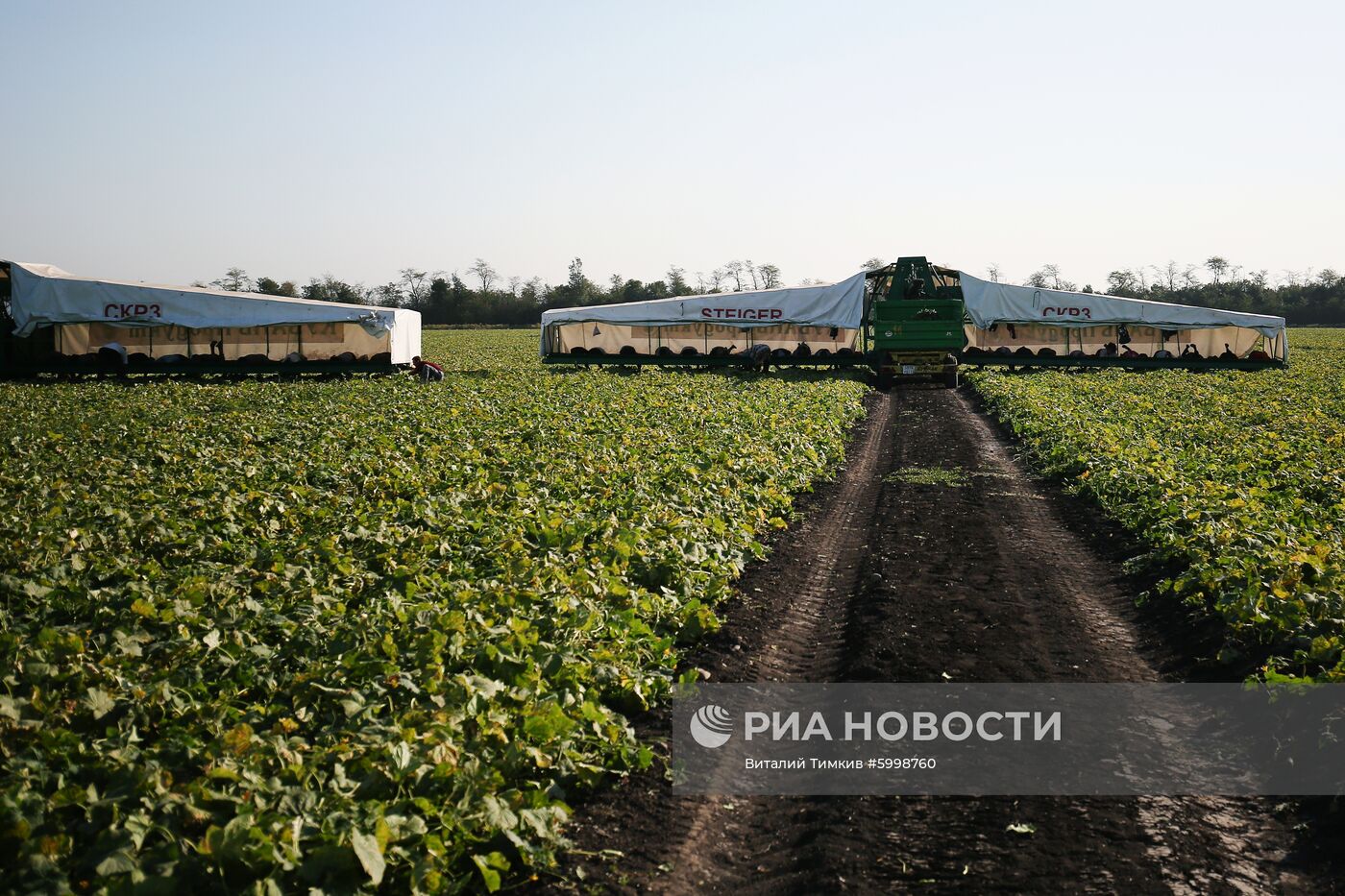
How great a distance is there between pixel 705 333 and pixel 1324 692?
27.9m

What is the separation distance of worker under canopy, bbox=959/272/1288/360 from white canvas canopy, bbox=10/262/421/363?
1876 cm

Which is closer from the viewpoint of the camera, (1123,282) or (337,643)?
(337,643)

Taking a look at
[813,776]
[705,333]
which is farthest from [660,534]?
[705,333]

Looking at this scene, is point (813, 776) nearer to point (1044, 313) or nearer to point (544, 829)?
point (544, 829)

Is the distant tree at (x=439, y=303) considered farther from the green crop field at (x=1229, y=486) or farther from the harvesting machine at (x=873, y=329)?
the green crop field at (x=1229, y=486)

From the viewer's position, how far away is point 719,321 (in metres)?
32.1

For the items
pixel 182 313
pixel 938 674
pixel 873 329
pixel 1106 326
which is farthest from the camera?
pixel 1106 326

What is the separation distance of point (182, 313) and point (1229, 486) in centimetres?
2807

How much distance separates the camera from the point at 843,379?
28844mm

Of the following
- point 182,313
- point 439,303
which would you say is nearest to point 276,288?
point 439,303

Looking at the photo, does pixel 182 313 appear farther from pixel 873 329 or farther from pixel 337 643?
pixel 337 643

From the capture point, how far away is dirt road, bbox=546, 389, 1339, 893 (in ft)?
13.7

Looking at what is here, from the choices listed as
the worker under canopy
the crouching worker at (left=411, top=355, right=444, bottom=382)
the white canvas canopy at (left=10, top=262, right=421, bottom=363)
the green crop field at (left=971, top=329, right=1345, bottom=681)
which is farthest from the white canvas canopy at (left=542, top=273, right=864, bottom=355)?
the green crop field at (left=971, top=329, right=1345, bottom=681)

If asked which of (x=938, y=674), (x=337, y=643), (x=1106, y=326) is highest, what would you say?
(x=1106, y=326)
